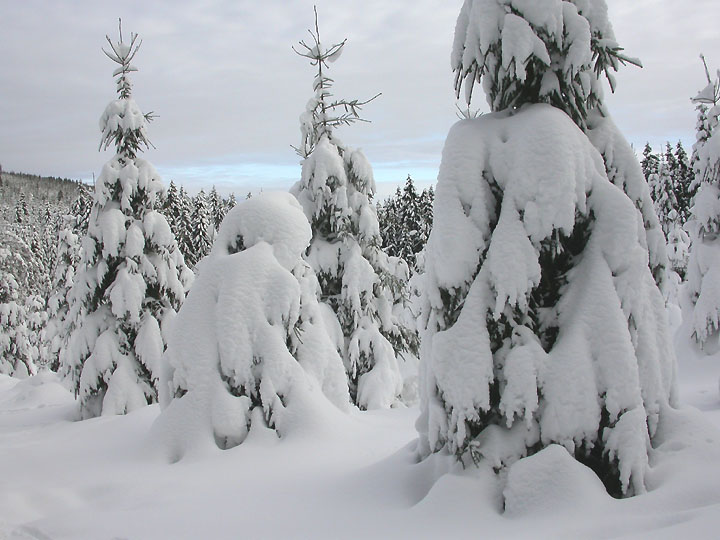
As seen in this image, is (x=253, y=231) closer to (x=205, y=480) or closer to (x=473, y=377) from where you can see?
(x=205, y=480)

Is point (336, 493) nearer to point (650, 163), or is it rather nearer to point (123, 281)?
point (123, 281)

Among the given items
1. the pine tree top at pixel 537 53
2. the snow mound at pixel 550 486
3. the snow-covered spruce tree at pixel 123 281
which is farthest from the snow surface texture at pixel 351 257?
the snow mound at pixel 550 486

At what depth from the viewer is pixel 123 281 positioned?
46.9ft

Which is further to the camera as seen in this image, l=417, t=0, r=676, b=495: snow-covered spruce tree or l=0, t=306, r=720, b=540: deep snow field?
l=417, t=0, r=676, b=495: snow-covered spruce tree

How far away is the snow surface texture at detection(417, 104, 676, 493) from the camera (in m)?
4.64

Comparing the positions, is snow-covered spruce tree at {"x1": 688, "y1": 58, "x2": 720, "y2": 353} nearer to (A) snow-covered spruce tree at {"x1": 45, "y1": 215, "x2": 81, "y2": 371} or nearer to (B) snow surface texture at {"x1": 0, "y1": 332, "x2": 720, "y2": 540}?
(B) snow surface texture at {"x1": 0, "y1": 332, "x2": 720, "y2": 540}

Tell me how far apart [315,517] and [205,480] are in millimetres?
1724

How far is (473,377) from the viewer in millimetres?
4773

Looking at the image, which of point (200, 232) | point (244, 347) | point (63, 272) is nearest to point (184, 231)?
point (200, 232)

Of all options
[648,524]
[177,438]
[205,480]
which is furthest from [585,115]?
[177,438]

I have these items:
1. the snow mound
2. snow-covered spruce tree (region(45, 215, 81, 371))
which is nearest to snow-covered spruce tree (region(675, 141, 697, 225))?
snow-covered spruce tree (region(45, 215, 81, 371))

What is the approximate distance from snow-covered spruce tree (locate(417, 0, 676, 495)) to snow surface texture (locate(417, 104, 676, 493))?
12mm

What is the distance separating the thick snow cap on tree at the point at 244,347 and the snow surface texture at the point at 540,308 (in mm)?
2757

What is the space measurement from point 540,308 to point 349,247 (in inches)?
356
